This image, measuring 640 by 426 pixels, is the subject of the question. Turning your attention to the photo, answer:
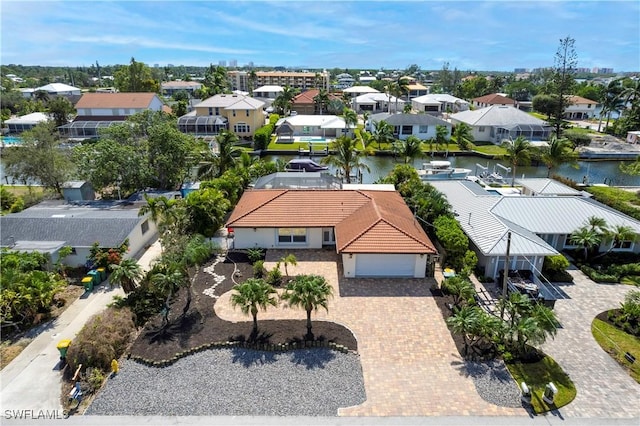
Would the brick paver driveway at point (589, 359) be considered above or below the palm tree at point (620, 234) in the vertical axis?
below

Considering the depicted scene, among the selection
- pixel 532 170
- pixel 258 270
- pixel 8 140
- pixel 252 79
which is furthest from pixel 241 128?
pixel 252 79

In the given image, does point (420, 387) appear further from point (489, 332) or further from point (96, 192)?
point (96, 192)

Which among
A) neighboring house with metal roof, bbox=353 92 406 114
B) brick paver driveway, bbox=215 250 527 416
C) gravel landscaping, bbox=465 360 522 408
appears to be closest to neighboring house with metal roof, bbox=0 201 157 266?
brick paver driveway, bbox=215 250 527 416

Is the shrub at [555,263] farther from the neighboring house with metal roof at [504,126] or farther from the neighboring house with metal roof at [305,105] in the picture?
the neighboring house with metal roof at [305,105]

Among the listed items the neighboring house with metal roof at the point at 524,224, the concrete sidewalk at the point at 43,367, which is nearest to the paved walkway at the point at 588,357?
the neighboring house with metal roof at the point at 524,224

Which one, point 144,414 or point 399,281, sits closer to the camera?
point 144,414

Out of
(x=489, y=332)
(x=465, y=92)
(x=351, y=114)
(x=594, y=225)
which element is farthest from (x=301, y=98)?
(x=489, y=332)

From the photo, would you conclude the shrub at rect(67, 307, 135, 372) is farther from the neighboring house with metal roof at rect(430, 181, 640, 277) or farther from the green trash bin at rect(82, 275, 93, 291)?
the neighboring house with metal roof at rect(430, 181, 640, 277)
